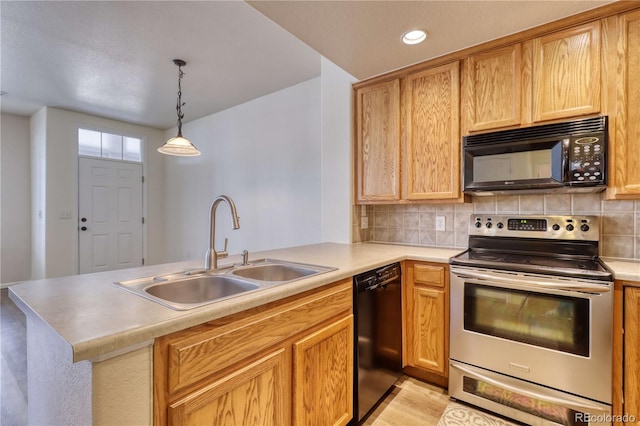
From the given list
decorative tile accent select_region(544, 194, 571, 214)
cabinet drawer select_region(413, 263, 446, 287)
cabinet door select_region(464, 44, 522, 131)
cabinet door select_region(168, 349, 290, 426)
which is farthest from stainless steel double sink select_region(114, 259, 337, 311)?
decorative tile accent select_region(544, 194, 571, 214)

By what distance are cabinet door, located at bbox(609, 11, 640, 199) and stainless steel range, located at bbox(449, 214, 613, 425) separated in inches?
12.3

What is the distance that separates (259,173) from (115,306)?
3.15 meters

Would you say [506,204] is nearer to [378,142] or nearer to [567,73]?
[567,73]

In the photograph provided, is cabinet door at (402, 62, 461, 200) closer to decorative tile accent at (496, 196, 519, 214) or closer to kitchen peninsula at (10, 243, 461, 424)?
decorative tile accent at (496, 196, 519, 214)

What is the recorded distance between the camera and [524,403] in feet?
5.45

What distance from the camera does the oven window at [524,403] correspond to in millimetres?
1539

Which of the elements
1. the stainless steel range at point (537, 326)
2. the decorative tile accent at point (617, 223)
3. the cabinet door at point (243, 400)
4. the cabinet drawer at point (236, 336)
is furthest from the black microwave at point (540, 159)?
the cabinet door at point (243, 400)

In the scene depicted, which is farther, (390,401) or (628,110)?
(390,401)

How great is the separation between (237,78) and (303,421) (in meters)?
3.31

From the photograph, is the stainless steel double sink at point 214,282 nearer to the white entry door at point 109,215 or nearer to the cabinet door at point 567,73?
the cabinet door at point 567,73

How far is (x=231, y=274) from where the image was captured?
150cm

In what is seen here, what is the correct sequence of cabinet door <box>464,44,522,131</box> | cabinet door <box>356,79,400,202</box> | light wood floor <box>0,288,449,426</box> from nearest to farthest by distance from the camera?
light wood floor <box>0,288,449,426</box> → cabinet door <box>464,44,522,131</box> → cabinet door <box>356,79,400,202</box>

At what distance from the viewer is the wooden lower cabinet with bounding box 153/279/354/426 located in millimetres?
900

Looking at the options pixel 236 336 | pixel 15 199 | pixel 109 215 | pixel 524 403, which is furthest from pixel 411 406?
pixel 15 199
